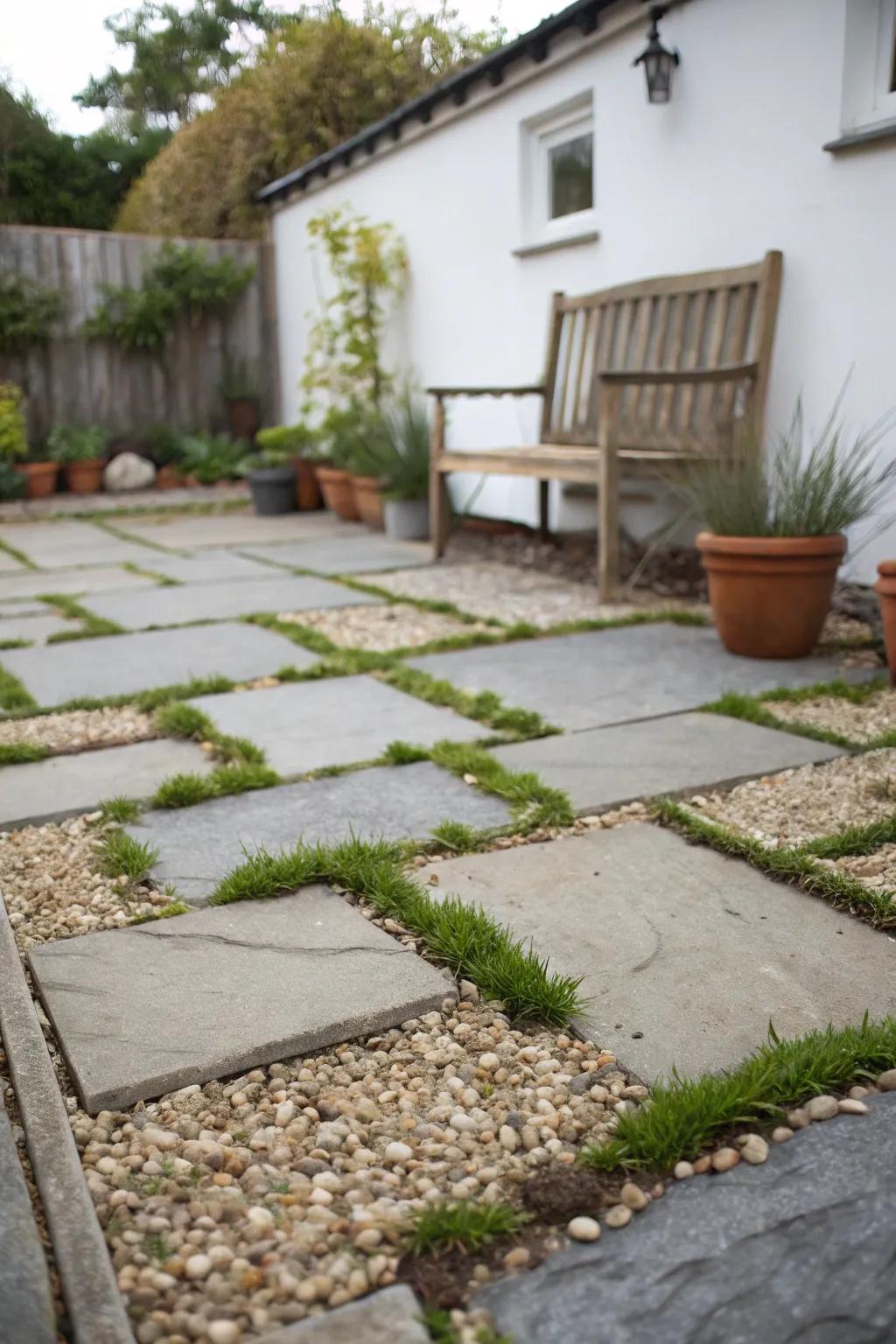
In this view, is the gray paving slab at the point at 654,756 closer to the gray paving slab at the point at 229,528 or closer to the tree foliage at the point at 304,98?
the gray paving slab at the point at 229,528

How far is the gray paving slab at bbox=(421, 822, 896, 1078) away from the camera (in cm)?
150

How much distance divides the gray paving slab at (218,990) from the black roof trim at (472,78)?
4395 millimetres

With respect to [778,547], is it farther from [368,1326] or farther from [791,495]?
[368,1326]

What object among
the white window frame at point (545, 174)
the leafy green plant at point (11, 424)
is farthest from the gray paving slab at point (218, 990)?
the leafy green plant at point (11, 424)

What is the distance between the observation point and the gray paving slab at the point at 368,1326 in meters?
1.00

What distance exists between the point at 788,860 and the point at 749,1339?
1.07 m

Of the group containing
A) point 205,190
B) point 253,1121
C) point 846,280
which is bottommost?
point 253,1121

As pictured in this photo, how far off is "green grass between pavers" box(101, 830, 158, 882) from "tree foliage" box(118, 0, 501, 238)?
346 inches

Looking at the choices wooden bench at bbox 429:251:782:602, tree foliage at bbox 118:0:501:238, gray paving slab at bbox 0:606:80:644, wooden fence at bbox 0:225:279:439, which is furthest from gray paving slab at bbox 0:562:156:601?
tree foliage at bbox 118:0:501:238

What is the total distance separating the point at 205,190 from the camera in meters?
10.3

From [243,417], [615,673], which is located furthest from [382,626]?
[243,417]

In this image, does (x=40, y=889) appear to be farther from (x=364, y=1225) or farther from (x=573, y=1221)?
(x=573, y=1221)

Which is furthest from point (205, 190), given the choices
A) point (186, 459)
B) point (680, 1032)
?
point (680, 1032)

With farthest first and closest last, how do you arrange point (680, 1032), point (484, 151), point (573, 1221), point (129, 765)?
point (484, 151)
point (129, 765)
point (680, 1032)
point (573, 1221)
